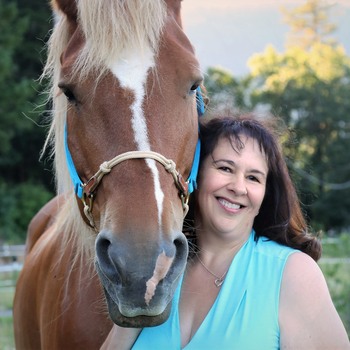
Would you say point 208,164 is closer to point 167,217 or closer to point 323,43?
point 167,217

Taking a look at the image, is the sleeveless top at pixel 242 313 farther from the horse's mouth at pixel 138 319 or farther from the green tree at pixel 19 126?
the green tree at pixel 19 126

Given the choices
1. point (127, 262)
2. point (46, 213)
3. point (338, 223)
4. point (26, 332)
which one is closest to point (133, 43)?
point (127, 262)

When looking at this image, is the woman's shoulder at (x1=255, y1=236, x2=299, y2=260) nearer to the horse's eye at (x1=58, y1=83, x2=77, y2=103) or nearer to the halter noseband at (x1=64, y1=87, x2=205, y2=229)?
the halter noseband at (x1=64, y1=87, x2=205, y2=229)

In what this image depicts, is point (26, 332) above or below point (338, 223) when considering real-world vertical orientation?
above

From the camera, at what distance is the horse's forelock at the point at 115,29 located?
2.21m

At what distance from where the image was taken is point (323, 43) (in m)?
31.2

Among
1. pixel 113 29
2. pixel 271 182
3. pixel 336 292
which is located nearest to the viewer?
pixel 113 29

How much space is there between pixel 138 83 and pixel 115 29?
0.73ft

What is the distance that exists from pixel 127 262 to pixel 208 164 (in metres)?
0.67

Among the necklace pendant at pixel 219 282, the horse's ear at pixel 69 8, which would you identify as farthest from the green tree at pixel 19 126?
the necklace pendant at pixel 219 282

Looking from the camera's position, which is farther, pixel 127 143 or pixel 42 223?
pixel 42 223

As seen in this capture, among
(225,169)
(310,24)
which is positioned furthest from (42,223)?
(310,24)

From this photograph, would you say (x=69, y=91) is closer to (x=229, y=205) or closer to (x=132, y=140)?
(x=132, y=140)

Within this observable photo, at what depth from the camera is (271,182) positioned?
8.23 ft
